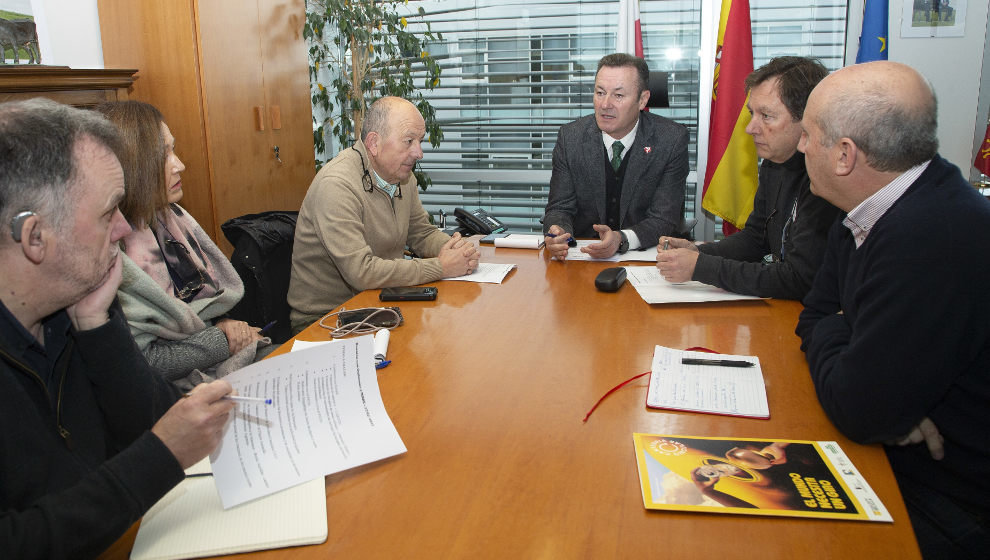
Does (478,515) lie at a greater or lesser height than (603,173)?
lesser

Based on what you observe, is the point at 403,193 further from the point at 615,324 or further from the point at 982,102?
the point at 982,102

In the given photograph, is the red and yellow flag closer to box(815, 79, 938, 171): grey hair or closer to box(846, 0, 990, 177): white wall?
box(846, 0, 990, 177): white wall

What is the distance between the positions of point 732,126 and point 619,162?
1.27m

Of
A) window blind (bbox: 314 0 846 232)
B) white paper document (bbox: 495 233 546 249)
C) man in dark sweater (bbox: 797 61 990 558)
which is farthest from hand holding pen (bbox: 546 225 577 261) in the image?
window blind (bbox: 314 0 846 232)

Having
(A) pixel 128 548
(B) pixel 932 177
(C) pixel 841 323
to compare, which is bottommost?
(A) pixel 128 548

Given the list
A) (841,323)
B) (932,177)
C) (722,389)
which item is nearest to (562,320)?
(722,389)

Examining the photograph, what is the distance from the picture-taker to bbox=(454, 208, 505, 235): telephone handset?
116 inches

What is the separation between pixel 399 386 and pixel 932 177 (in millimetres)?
1124

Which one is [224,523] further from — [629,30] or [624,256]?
[629,30]

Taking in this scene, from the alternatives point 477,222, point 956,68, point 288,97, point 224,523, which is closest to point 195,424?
point 224,523

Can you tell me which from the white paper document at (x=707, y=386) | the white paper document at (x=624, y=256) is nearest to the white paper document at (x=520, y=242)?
the white paper document at (x=624, y=256)

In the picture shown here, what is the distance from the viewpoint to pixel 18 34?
8.71 ft

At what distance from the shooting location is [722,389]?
4.46 ft

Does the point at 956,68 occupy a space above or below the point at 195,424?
above
